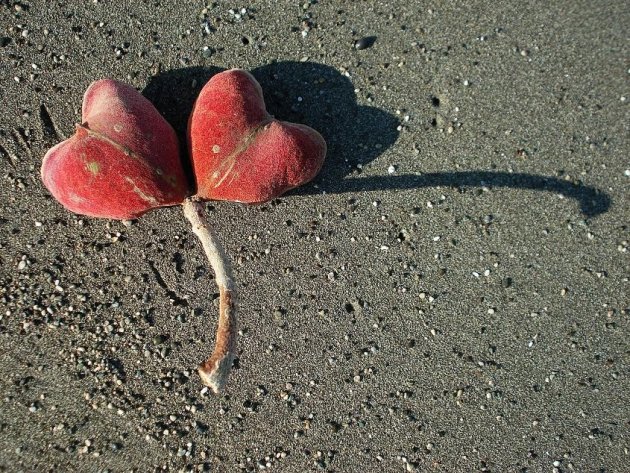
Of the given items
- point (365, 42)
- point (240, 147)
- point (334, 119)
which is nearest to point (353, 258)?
point (334, 119)

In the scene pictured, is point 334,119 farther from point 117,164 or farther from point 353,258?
point 117,164

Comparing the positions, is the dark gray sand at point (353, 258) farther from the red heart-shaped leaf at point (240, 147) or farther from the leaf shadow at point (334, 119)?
the red heart-shaped leaf at point (240, 147)

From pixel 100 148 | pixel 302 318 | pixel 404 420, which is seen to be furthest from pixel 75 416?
pixel 404 420

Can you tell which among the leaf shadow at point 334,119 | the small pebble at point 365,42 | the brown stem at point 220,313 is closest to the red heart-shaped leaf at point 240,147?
the brown stem at point 220,313

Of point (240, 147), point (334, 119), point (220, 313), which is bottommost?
point (220, 313)

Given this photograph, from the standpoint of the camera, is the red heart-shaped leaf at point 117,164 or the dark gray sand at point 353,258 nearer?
the red heart-shaped leaf at point 117,164

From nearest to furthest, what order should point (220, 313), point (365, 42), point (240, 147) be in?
point (220, 313), point (240, 147), point (365, 42)
